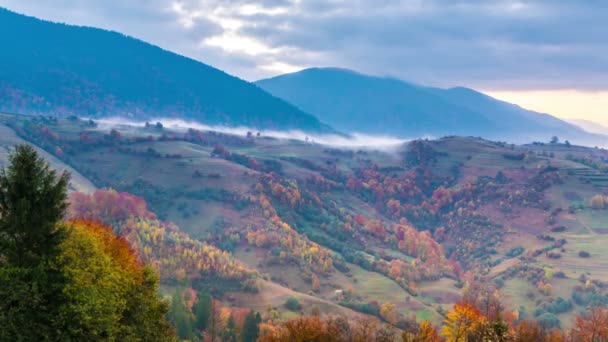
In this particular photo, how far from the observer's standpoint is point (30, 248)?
41.2 m

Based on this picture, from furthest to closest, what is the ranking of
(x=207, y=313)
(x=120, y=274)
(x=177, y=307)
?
(x=207, y=313) < (x=177, y=307) < (x=120, y=274)

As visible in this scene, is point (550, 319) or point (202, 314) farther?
point (550, 319)

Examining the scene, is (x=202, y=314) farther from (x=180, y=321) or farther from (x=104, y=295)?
(x=104, y=295)

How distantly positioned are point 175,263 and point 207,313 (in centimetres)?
6509

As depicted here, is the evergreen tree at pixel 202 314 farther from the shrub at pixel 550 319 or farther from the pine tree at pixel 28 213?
the shrub at pixel 550 319

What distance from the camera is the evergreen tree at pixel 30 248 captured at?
38.6 m

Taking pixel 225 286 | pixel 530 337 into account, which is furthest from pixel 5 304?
pixel 225 286

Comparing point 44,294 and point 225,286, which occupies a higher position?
point 44,294

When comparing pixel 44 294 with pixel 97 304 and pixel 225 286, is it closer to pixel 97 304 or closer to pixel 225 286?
pixel 97 304

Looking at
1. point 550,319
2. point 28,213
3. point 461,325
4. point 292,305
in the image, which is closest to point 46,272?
point 28,213

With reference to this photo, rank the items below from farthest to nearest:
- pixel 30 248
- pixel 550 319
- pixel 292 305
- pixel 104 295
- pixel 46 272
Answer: pixel 550 319 < pixel 292 305 < pixel 104 295 < pixel 30 248 < pixel 46 272

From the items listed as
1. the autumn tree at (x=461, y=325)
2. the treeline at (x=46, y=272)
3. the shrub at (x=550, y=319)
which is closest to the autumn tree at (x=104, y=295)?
the treeline at (x=46, y=272)

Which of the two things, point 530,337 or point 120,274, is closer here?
point 120,274

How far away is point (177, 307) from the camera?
359 ft
